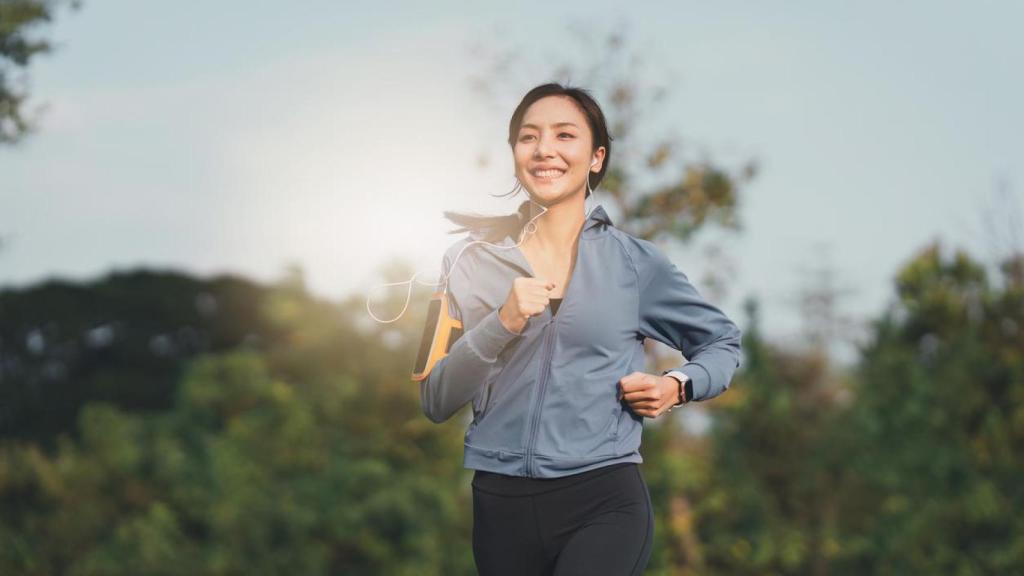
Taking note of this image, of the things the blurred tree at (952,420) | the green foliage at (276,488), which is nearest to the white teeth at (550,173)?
the blurred tree at (952,420)

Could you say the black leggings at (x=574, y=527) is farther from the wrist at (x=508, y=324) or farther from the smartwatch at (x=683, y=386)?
the wrist at (x=508, y=324)

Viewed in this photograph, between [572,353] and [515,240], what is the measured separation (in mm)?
406

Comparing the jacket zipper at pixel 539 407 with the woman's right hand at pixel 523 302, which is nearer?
the woman's right hand at pixel 523 302

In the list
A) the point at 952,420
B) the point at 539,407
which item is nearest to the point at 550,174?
the point at 539,407

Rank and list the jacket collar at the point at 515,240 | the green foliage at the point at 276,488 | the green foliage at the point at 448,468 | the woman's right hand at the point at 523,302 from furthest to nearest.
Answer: the green foliage at the point at 276,488, the green foliage at the point at 448,468, the jacket collar at the point at 515,240, the woman's right hand at the point at 523,302

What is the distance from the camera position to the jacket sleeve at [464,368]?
10.3 feet

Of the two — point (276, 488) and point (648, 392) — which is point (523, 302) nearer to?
point (648, 392)

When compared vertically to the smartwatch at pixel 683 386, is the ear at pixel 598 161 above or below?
above

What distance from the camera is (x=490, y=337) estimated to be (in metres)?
3.13

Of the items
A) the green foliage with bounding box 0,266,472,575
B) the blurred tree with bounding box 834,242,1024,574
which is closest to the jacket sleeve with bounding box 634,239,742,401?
the blurred tree with bounding box 834,242,1024,574

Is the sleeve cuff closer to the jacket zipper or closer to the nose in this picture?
the jacket zipper

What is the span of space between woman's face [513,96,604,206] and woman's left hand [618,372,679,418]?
0.55 meters

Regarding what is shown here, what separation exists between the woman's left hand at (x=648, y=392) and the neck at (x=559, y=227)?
0.43m

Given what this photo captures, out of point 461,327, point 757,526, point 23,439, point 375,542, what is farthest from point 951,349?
point 23,439
